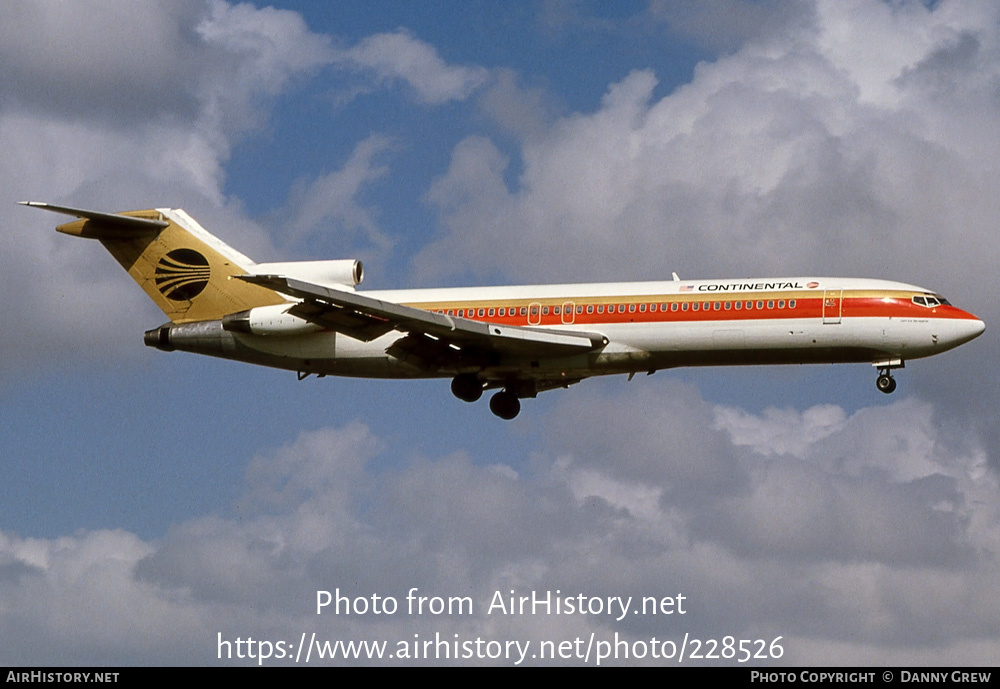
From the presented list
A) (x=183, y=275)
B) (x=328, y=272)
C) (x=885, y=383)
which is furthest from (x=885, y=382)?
(x=183, y=275)

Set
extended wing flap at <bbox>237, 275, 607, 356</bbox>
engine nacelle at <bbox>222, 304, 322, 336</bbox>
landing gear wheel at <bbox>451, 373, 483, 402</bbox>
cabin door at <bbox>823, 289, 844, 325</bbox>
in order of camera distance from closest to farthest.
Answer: extended wing flap at <bbox>237, 275, 607, 356</bbox>, cabin door at <bbox>823, 289, 844, 325</bbox>, engine nacelle at <bbox>222, 304, 322, 336</bbox>, landing gear wheel at <bbox>451, 373, 483, 402</bbox>

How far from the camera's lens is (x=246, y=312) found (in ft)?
168

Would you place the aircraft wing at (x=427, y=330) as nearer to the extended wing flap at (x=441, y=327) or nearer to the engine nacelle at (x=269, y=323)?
the extended wing flap at (x=441, y=327)

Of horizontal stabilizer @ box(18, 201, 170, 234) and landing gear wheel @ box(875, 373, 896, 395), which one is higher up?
horizontal stabilizer @ box(18, 201, 170, 234)

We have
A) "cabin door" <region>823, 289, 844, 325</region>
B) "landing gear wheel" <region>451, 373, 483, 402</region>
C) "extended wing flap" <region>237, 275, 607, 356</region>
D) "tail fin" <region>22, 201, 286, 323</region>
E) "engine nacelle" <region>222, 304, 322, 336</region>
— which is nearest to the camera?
"extended wing flap" <region>237, 275, 607, 356</region>

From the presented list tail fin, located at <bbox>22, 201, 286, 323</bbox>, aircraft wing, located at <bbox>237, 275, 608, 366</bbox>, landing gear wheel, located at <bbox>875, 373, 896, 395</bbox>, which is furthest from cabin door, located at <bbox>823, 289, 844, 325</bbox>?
tail fin, located at <bbox>22, 201, 286, 323</bbox>

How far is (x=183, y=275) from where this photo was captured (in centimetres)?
5384

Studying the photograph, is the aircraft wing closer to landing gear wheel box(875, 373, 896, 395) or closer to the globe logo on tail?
the globe logo on tail

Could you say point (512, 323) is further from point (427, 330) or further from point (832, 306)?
point (832, 306)

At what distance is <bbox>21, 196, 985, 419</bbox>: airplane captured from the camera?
1863 inches

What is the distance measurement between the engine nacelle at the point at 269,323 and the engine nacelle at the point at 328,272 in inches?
44.1

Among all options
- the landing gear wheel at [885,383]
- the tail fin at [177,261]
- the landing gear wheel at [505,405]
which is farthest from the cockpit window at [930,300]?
the tail fin at [177,261]
